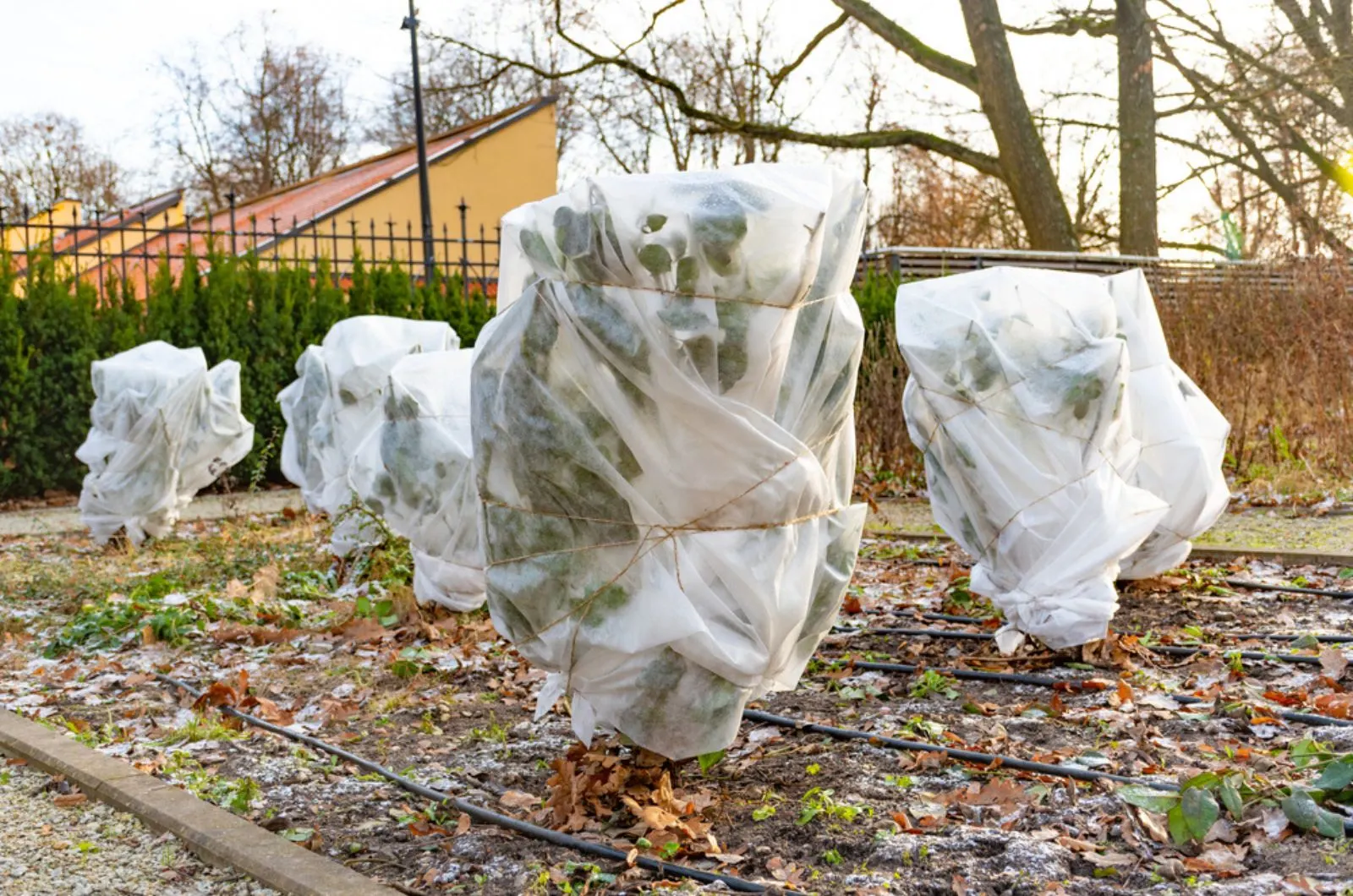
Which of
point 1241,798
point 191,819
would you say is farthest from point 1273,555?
point 191,819

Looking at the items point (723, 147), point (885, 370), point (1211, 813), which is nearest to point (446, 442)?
point (1211, 813)

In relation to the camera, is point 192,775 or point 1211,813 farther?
point 192,775

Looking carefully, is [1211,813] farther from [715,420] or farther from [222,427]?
[222,427]

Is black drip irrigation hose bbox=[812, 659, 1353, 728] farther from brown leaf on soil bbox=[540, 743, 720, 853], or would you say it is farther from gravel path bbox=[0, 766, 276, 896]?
gravel path bbox=[0, 766, 276, 896]

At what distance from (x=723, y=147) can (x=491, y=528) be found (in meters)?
21.9

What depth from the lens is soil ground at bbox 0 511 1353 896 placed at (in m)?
3.12

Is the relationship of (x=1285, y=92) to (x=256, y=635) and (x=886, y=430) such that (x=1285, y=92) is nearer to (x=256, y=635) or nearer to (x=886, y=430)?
(x=886, y=430)

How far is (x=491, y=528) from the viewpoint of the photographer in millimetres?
3410

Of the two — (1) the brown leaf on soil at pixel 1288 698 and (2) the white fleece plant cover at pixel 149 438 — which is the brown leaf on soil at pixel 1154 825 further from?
(2) the white fleece plant cover at pixel 149 438

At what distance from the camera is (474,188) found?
25.8 m

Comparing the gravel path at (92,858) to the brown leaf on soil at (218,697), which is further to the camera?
the brown leaf on soil at (218,697)

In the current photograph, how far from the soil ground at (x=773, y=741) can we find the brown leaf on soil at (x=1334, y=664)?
0.01m

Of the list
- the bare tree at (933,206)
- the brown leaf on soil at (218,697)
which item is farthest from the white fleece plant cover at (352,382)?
the bare tree at (933,206)

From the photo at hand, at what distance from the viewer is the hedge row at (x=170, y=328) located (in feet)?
40.0
